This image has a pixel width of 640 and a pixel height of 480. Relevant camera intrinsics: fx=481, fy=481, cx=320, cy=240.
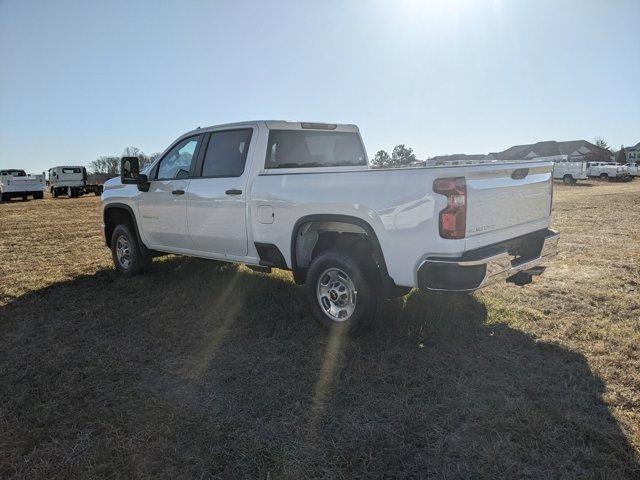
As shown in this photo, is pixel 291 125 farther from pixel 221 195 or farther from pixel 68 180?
pixel 68 180

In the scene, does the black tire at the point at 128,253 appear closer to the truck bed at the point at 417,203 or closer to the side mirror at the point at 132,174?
the side mirror at the point at 132,174

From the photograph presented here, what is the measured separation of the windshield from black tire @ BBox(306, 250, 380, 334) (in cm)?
146

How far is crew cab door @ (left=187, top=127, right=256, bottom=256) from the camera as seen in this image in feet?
17.1

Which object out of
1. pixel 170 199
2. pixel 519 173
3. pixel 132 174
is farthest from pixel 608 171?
pixel 132 174

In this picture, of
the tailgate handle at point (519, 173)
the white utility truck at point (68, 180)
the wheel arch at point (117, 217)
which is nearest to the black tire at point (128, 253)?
the wheel arch at point (117, 217)

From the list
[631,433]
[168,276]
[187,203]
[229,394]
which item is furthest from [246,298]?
[631,433]

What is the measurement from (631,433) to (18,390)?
13.7 ft

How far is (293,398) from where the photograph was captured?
134 inches

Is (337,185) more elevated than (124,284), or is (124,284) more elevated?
(337,185)

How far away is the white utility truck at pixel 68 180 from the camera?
32875mm

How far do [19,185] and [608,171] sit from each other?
42546 mm

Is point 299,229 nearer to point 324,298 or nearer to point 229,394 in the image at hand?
point 324,298

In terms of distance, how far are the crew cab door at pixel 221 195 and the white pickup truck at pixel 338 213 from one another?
0.05ft

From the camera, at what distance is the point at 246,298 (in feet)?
18.8
